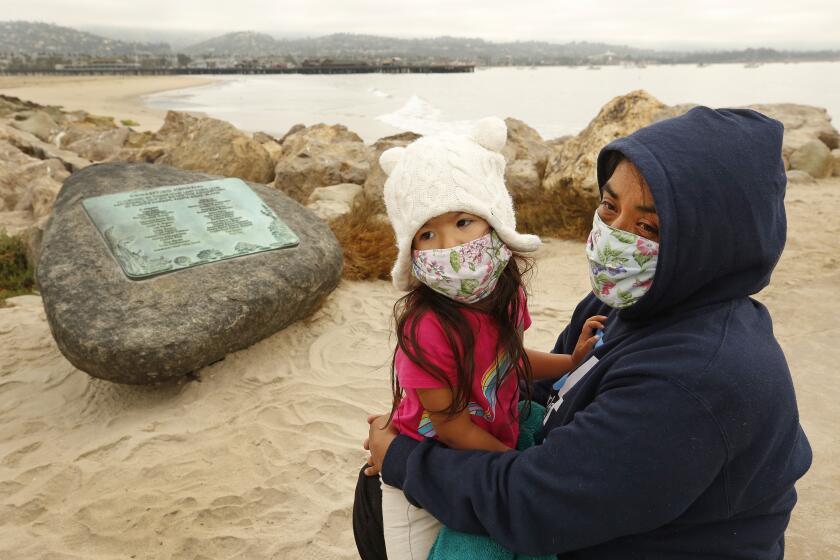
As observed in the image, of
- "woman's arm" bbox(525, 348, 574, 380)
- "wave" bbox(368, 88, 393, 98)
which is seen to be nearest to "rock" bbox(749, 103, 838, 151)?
"woman's arm" bbox(525, 348, 574, 380)

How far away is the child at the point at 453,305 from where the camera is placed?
68.1 inches

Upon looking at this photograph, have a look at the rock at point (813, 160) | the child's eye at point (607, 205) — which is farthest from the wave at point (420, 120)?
the child's eye at point (607, 205)

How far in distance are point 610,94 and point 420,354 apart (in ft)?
96.0

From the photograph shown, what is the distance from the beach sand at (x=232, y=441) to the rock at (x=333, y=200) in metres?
1.84

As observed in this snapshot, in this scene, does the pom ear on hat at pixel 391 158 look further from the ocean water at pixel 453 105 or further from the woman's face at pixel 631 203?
the ocean water at pixel 453 105

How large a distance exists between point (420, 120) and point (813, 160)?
14912mm

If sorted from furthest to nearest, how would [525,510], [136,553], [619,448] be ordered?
[136,553]
[525,510]
[619,448]

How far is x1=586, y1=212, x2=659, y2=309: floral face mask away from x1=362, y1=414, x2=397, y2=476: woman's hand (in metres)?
0.75

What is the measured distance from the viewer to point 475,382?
1807 millimetres

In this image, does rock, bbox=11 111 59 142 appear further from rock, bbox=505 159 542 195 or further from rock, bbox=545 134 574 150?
rock, bbox=505 159 542 195

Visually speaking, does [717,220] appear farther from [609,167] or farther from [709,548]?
[709,548]

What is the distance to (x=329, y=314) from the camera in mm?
5125

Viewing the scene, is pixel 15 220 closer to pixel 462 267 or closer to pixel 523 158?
pixel 523 158

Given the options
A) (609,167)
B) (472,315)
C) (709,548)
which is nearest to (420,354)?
(472,315)
